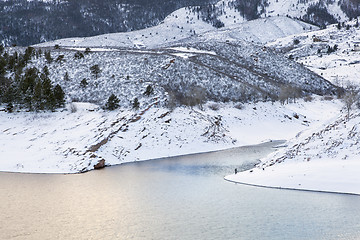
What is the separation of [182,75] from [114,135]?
4039 centimetres

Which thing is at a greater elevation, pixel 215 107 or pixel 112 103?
pixel 112 103

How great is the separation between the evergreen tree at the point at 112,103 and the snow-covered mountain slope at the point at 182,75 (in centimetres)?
291

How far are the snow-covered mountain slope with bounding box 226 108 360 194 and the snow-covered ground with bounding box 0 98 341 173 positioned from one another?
2271cm

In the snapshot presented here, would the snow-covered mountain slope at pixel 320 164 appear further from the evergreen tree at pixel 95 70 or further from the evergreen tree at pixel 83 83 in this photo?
the evergreen tree at pixel 95 70

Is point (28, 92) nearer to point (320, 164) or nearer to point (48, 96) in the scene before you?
point (48, 96)

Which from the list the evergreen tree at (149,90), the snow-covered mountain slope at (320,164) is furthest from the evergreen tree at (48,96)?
the snow-covered mountain slope at (320,164)

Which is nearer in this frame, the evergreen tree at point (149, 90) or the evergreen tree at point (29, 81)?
the evergreen tree at point (29, 81)

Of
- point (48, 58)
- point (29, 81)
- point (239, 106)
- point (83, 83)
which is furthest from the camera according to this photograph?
point (48, 58)

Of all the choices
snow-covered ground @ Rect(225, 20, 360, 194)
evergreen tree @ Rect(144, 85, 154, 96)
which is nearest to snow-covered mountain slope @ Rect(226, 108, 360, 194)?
snow-covered ground @ Rect(225, 20, 360, 194)

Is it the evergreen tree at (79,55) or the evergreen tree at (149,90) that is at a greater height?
the evergreen tree at (79,55)

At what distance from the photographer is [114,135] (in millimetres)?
59188

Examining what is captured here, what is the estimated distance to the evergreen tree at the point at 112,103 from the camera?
7000 centimetres

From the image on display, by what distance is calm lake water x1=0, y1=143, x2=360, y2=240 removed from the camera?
23.4m

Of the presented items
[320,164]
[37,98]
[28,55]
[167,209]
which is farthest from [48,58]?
[320,164]
